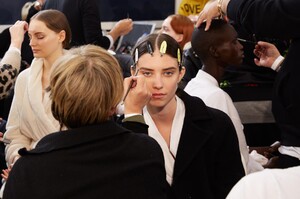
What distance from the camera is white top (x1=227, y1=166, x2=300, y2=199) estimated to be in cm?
84

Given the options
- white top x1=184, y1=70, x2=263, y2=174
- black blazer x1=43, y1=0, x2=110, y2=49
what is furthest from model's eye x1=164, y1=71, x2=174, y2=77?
black blazer x1=43, y1=0, x2=110, y2=49

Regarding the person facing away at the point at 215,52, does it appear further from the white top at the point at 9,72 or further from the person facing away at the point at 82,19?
the person facing away at the point at 82,19

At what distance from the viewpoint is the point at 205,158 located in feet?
5.32

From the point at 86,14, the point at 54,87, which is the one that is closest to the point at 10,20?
the point at 86,14

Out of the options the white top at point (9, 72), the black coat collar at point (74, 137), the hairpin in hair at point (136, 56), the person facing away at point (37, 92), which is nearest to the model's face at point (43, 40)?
the person facing away at point (37, 92)

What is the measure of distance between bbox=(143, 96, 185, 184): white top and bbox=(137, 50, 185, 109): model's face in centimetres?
4

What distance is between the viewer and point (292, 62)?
1702 millimetres

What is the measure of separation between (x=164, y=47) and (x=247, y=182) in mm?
938

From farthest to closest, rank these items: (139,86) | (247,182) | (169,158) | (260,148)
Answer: (260,148), (169,158), (139,86), (247,182)

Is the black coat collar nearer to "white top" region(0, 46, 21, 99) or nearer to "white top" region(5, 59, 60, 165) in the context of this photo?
"white top" region(5, 59, 60, 165)

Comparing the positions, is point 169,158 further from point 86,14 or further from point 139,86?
point 86,14

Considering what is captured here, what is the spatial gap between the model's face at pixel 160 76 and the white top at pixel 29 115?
50 centimetres

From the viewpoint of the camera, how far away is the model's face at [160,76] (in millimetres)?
1683

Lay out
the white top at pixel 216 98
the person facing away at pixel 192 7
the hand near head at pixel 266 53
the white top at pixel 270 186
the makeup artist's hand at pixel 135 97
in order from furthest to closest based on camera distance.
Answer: the person facing away at pixel 192 7 → the hand near head at pixel 266 53 → the white top at pixel 216 98 → the makeup artist's hand at pixel 135 97 → the white top at pixel 270 186
